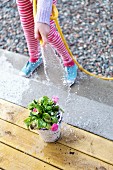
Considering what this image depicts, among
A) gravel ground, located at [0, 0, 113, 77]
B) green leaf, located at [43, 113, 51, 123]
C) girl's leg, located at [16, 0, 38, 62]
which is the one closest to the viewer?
green leaf, located at [43, 113, 51, 123]

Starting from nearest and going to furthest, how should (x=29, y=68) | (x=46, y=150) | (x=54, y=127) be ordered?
(x=54, y=127) → (x=46, y=150) → (x=29, y=68)

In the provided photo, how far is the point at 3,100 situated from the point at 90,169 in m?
0.66

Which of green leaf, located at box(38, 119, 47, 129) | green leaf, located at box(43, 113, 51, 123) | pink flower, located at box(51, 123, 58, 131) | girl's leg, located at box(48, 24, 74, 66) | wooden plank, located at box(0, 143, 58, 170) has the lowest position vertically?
wooden plank, located at box(0, 143, 58, 170)

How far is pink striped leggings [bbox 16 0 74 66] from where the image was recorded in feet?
5.46

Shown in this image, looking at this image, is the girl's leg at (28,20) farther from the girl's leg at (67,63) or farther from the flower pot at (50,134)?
the flower pot at (50,134)

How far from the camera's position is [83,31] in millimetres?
2316

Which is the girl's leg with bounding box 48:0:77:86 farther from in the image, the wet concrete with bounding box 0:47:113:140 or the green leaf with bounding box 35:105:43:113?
the green leaf with bounding box 35:105:43:113

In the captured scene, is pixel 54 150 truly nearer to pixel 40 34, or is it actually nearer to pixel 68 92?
pixel 68 92

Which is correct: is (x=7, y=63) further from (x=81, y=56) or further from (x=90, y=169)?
(x=90, y=169)

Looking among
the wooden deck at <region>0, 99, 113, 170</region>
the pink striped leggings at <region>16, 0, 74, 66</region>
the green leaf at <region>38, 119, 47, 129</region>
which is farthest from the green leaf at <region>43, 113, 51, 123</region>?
the pink striped leggings at <region>16, 0, 74, 66</region>

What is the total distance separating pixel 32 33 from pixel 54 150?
26.3 inches

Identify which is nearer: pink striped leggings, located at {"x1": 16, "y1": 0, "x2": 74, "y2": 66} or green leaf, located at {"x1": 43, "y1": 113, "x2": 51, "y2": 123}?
green leaf, located at {"x1": 43, "y1": 113, "x2": 51, "y2": 123}

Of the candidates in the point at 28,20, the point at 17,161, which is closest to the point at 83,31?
the point at 28,20

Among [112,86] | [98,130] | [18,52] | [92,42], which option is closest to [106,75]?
[112,86]
